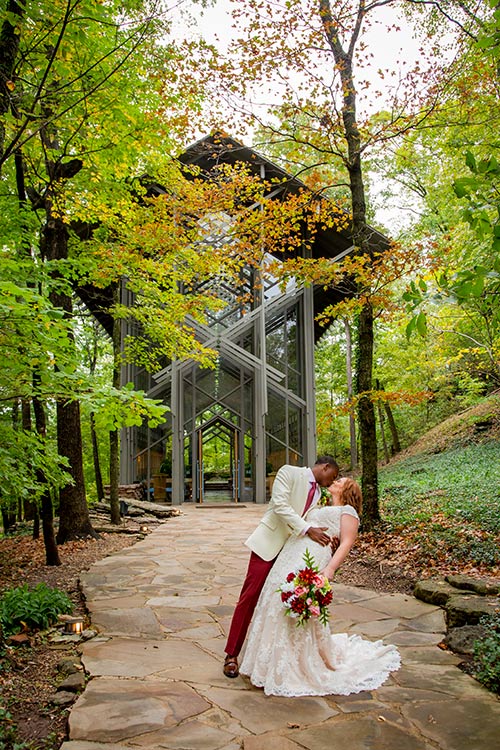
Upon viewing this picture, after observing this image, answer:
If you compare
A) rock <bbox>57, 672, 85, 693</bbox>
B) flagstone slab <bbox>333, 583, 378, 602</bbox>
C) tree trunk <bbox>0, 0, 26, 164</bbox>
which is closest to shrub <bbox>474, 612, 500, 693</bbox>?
flagstone slab <bbox>333, 583, 378, 602</bbox>

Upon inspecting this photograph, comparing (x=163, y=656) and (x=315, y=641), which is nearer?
(x=315, y=641)

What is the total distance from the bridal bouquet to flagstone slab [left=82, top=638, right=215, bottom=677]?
901mm

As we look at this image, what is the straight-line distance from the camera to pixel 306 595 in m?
3.44

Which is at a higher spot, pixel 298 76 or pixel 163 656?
pixel 298 76

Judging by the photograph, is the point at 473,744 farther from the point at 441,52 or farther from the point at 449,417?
→ the point at 449,417

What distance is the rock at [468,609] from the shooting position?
14.5ft

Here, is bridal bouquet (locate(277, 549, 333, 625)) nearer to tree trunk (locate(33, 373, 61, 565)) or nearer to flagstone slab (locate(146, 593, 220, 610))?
flagstone slab (locate(146, 593, 220, 610))

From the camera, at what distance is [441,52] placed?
8062mm

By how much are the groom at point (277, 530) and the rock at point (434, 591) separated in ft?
7.19

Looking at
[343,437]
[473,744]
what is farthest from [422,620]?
[343,437]

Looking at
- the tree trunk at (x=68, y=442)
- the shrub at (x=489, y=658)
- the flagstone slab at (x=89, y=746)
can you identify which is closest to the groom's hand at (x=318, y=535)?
the shrub at (x=489, y=658)

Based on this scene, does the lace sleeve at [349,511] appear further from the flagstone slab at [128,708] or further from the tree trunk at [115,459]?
the tree trunk at [115,459]

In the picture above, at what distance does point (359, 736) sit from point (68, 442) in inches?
272

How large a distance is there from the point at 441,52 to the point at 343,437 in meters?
22.4
